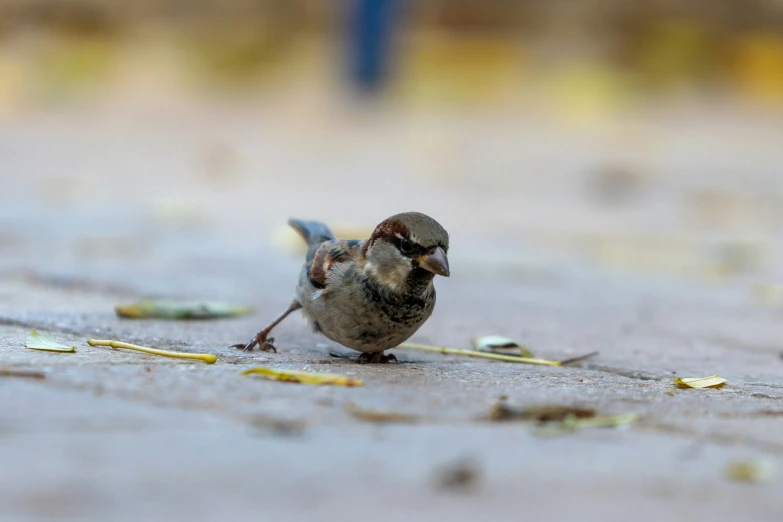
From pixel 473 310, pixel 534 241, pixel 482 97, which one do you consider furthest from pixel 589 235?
pixel 482 97

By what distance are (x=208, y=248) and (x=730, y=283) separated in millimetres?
2796

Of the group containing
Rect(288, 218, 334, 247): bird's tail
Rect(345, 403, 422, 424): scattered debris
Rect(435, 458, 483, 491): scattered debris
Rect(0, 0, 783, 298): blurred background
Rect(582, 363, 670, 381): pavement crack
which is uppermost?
Rect(0, 0, 783, 298): blurred background

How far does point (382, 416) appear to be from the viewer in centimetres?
220

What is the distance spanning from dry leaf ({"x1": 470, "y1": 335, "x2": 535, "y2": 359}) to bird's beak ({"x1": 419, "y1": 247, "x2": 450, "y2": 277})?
0.64 meters

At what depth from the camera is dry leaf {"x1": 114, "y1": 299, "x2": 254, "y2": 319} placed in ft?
12.5

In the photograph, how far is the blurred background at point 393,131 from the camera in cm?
703

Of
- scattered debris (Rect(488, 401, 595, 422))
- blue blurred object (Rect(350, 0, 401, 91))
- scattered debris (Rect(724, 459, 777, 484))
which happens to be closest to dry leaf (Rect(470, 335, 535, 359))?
scattered debris (Rect(488, 401, 595, 422))

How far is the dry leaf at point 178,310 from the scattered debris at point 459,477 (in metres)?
2.15

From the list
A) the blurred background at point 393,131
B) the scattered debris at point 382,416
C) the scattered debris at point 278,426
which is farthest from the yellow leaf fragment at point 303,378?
the blurred background at point 393,131

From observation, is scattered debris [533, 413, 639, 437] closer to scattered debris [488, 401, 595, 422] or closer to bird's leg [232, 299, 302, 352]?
scattered debris [488, 401, 595, 422]

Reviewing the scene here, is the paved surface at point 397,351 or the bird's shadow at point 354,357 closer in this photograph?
the paved surface at point 397,351

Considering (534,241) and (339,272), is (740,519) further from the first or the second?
(534,241)

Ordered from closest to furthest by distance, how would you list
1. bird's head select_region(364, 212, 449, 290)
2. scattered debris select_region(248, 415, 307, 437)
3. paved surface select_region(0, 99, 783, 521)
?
1. paved surface select_region(0, 99, 783, 521)
2. scattered debris select_region(248, 415, 307, 437)
3. bird's head select_region(364, 212, 449, 290)

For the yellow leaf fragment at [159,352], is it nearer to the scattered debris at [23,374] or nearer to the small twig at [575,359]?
the scattered debris at [23,374]
